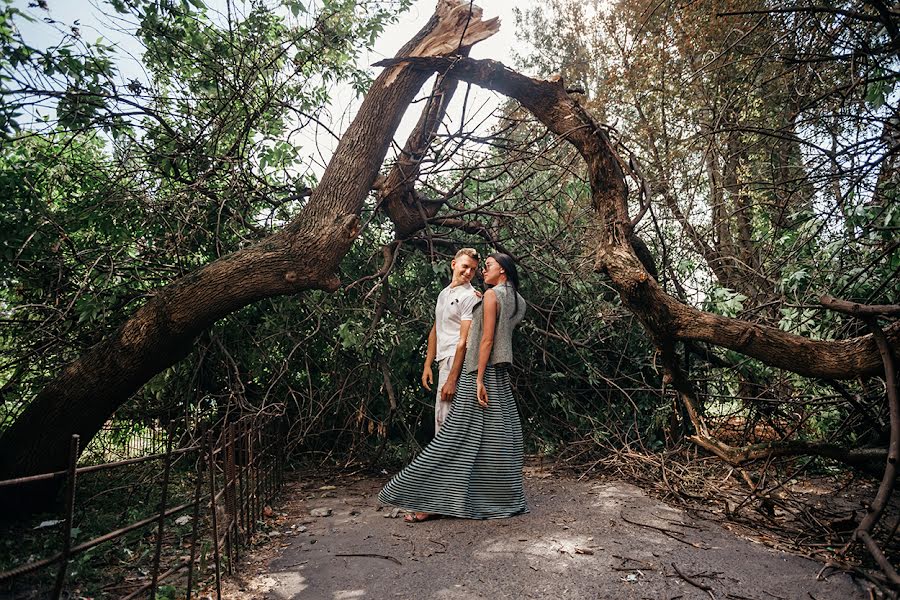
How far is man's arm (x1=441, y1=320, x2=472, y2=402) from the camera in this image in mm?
4703

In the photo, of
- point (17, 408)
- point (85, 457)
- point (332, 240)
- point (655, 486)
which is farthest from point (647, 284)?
point (85, 457)

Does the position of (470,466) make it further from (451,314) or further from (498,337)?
(451,314)

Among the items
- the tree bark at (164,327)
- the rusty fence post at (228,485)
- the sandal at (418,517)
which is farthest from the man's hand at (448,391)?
the rusty fence post at (228,485)

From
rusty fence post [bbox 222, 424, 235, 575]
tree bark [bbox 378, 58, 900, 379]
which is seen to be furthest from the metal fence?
tree bark [bbox 378, 58, 900, 379]

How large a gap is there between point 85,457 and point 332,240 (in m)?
3.95

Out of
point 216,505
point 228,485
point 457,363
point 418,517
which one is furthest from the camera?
point 457,363

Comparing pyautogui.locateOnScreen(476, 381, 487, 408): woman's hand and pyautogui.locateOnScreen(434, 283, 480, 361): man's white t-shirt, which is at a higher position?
pyautogui.locateOnScreen(434, 283, 480, 361): man's white t-shirt

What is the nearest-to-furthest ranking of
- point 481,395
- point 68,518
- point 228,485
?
point 68,518
point 228,485
point 481,395

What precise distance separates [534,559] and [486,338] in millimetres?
1677

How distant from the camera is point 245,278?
4.57m

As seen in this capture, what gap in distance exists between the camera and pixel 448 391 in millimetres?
4824

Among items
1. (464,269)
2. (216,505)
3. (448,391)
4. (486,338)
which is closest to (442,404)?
(448,391)

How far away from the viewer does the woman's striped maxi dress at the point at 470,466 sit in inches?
176

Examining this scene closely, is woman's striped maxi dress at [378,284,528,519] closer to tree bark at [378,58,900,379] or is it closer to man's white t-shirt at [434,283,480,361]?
man's white t-shirt at [434,283,480,361]
